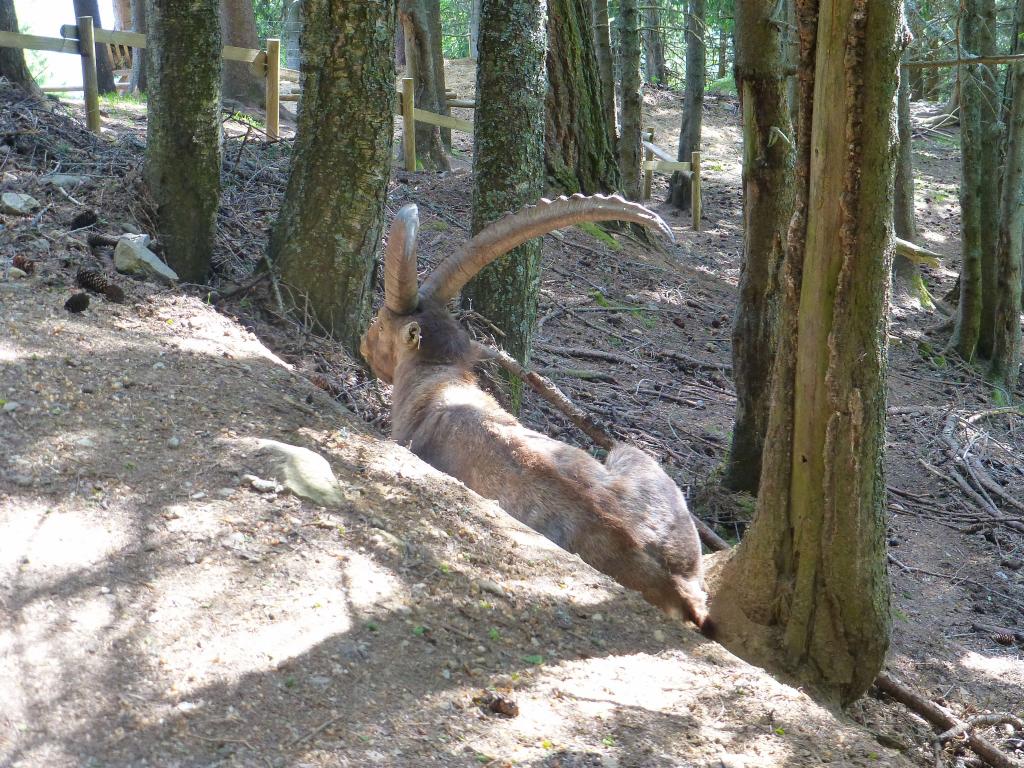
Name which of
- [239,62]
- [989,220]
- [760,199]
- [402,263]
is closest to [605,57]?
[989,220]

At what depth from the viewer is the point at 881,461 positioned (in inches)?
186

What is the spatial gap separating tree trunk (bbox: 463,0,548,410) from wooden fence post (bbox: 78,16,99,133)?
821 cm

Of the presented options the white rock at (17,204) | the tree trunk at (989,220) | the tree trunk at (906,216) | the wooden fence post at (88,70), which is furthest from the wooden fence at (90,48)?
the tree trunk at (989,220)

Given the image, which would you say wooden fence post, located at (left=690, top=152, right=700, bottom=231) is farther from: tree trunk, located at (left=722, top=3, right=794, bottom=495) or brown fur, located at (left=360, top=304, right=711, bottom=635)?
brown fur, located at (left=360, top=304, right=711, bottom=635)

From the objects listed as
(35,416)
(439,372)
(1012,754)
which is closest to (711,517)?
(439,372)

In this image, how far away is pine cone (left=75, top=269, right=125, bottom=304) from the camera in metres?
6.96

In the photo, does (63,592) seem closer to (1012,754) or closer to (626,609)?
(626,609)

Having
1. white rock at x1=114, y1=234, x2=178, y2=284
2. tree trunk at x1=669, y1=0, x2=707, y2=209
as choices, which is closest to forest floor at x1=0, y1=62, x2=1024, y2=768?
white rock at x1=114, y1=234, x2=178, y2=284

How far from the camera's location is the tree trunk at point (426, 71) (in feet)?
56.9

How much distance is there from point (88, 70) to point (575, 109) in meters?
6.63

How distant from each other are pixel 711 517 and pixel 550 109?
7151mm

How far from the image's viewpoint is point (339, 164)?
7797 mm

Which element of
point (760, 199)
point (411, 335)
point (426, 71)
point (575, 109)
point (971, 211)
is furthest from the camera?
point (426, 71)

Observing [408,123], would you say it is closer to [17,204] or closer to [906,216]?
[17,204]
